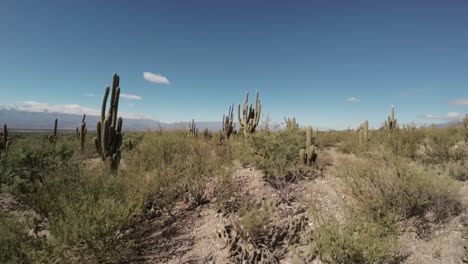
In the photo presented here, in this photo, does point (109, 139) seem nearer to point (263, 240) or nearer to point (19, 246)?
point (19, 246)

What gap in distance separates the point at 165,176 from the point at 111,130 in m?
2.54

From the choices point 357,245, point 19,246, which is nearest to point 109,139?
point 19,246

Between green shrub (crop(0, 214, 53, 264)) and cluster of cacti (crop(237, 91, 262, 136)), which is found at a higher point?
→ cluster of cacti (crop(237, 91, 262, 136))

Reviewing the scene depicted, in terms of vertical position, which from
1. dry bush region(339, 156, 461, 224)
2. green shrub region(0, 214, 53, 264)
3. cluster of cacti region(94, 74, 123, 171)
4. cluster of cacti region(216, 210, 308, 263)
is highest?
cluster of cacti region(94, 74, 123, 171)

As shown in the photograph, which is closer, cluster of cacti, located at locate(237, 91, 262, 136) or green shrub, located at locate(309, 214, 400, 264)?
green shrub, located at locate(309, 214, 400, 264)

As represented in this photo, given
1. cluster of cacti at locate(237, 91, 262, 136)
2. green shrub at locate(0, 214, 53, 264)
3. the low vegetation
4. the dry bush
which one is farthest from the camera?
cluster of cacti at locate(237, 91, 262, 136)

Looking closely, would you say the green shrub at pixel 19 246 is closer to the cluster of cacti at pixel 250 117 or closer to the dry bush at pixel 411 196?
the dry bush at pixel 411 196

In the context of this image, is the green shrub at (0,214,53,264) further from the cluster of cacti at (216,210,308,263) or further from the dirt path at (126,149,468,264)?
the cluster of cacti at (216,210,308,263)

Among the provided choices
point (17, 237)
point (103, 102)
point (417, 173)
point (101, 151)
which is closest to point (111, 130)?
point (101, 151)

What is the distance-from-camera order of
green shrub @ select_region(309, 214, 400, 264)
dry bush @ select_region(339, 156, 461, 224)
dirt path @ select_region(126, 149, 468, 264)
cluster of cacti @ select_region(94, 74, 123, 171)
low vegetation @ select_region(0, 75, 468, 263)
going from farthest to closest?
1. cluster of cacti @ select_region(94, 74, 123, 171)
2. dry bush @ select_region(339, 156, 461, 224)
3. dirt path @ select_region(126, 149, 468, 264)
4. low vegetation @ select_region(0, 75, 468, 263)
5. green shrub @ select_region(309, 214, 400, 264)

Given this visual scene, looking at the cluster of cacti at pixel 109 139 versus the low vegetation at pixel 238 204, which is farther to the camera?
the cluster of cacti at pixel 109 139

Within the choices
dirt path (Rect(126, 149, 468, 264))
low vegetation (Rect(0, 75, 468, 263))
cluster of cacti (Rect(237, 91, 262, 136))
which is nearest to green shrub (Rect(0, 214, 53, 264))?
low vegetation (Rect(0, 75, 468, 263))

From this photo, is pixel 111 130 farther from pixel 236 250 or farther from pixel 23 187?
pixel 236 250

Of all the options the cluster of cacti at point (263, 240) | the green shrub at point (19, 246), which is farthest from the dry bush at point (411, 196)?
the green shrub at point (19, 246)
